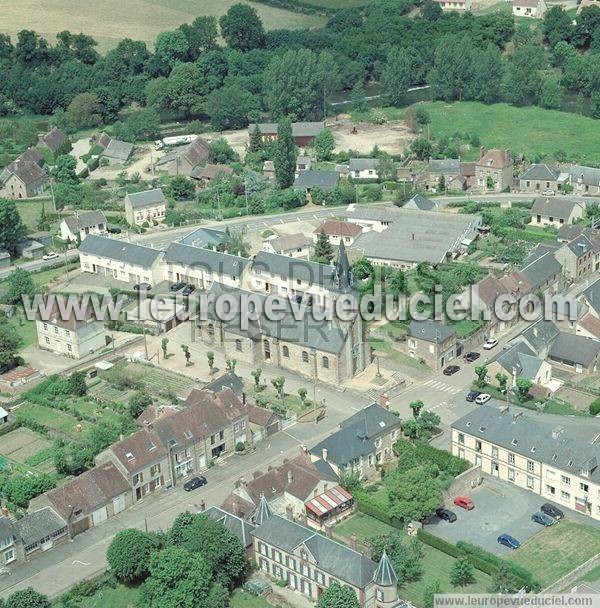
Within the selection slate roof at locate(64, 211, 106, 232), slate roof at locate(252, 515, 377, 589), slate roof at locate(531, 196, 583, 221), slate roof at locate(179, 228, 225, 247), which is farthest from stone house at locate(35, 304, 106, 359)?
slate roof at locate(531, 196, 583, 221)

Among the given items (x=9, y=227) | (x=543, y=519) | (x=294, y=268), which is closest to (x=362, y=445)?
(x=543, y=519)

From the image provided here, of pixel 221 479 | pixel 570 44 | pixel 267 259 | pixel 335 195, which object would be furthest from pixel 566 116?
pixel 221 479

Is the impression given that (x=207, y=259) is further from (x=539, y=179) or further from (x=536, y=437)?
(x=539, y=179)

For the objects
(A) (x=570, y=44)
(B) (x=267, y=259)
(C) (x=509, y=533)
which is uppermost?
(A) (x=570, y=44)

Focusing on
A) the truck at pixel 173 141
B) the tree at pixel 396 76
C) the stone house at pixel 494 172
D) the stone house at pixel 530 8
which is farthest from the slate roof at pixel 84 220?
the stone house at pixel 530 8

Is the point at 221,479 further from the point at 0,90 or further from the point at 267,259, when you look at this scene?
the point at 0,90
